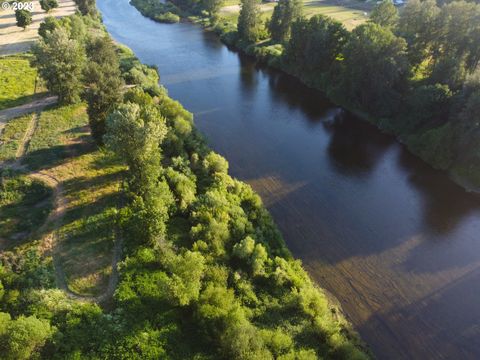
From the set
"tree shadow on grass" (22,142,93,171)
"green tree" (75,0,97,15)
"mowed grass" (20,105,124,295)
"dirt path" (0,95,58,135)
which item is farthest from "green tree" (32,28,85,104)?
"green tree" (75,0,97,15)

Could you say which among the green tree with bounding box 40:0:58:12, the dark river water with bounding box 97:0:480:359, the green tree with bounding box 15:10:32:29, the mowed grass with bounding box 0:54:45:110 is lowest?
the dark river water with bounding box 97:0:480:359

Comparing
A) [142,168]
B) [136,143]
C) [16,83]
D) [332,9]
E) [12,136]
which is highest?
[332,9]

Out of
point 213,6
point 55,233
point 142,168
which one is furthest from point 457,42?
point 213,6

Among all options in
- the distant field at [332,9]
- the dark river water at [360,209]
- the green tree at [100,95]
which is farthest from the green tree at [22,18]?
the green tree at [100,95]

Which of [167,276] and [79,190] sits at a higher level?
[79,190]

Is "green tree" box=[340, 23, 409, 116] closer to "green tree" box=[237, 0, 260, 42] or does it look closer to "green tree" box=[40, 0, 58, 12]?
"green tree" box=[237, 0, 260, 42]

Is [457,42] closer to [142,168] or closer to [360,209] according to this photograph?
[360,209]

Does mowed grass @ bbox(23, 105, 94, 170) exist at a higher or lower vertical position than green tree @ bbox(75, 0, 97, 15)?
lower
